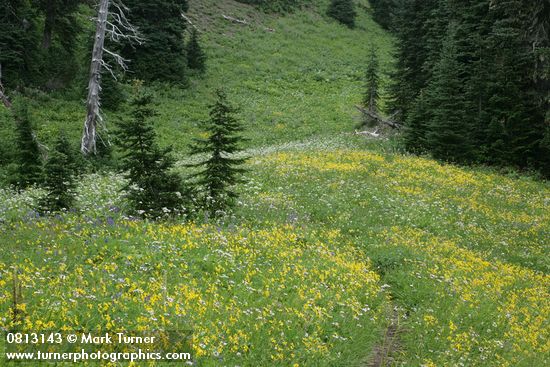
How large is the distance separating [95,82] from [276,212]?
31.7ft

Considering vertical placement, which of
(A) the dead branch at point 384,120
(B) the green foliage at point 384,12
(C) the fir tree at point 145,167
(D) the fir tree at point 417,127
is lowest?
(A) the dead branch at point 384,120

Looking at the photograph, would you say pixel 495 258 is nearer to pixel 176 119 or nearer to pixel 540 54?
pixel 540 54

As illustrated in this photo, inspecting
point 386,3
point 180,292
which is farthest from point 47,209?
point 386,3

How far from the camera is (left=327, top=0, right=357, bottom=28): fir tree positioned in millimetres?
70938

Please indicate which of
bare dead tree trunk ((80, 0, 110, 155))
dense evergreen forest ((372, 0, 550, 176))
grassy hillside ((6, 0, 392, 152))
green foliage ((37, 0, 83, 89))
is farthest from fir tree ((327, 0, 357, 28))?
bare dead tree trunk ((80, 0, 110, 155))

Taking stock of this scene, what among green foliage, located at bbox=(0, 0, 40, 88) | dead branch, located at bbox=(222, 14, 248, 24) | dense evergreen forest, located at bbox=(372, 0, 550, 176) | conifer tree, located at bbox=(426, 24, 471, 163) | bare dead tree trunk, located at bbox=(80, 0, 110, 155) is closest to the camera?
bare dead tree trunk, located at bbox=(80, 0, 110, 155)

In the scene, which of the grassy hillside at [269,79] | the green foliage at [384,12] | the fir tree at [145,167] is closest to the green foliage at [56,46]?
the grassy hillside at [269,79]

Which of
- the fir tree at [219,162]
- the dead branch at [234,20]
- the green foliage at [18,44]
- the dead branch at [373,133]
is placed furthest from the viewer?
the dead branch at [234,20]

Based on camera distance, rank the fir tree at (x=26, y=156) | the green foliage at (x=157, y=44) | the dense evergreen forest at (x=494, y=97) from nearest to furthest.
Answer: the fir tree at (x=26, y=156)
the dense evergreen forest at (x=494, y=97)
the green foliage at (x=157, y=44)

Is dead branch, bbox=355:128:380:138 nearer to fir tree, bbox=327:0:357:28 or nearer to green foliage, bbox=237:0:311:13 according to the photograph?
green foliage, bbox=237:0:311:13

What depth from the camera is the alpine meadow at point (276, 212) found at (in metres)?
6.68

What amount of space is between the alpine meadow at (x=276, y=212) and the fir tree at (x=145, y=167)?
56mm

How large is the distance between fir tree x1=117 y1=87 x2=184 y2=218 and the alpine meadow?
6cm

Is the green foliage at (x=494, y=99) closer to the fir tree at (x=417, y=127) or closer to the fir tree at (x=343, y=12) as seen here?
the fir tree at (x=417, y=127)
